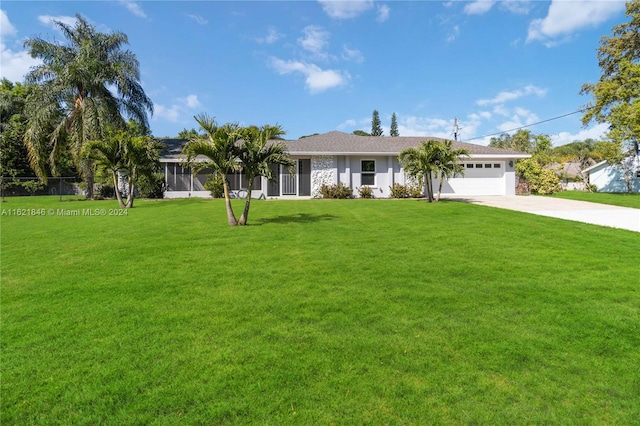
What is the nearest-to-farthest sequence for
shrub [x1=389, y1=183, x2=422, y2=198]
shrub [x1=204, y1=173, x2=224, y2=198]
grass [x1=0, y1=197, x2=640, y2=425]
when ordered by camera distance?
grass [x1=0, y1=197, x2=640, y2=425] → shrub [x1=389, y1=183, x2=422, y2=198] → shrub [x1=204, y1=173, x2=224, y2=198]

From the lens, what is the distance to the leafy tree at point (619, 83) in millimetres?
26763

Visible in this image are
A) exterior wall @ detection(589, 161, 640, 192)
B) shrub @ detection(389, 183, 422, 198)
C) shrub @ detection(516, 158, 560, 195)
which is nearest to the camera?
shrub @ detection(389, 183, 422, 198)

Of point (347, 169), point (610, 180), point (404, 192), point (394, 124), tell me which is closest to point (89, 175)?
point (347, 169)

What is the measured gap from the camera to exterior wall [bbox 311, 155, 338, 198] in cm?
2205

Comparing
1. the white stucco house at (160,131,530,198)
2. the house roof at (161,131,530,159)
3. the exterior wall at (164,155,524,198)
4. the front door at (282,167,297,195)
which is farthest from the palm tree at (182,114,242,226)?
the front door at (282,167,297,195)

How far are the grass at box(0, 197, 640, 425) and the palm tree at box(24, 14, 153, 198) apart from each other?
18574 mm

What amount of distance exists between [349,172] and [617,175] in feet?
89.2

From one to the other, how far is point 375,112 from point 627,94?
54093mm

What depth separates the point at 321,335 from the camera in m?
3.45

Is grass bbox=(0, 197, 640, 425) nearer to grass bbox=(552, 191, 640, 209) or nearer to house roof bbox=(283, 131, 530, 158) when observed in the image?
grass bbox=(552, 191, 640, 209)

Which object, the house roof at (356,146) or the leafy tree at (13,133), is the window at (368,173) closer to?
the house roof at (356,146)

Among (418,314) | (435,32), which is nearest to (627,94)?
(435,32)

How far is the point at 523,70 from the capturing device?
24391 mm

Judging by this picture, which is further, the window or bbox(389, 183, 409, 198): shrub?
the window
